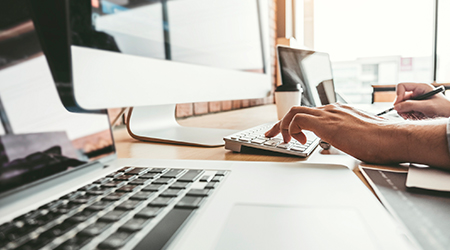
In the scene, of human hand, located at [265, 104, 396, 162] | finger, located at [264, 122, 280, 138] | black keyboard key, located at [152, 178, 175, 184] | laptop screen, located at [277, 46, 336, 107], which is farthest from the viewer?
laptop screen, located at [277, 46, 336, 107]

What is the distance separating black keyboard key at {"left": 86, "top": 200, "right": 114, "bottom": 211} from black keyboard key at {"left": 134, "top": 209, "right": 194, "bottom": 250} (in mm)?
48

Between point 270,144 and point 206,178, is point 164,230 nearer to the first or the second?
point 206,178

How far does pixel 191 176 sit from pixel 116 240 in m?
0.12

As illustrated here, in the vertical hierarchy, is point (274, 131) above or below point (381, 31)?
below

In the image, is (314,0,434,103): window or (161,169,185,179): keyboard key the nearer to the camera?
(161,169,185,179): keyboard key

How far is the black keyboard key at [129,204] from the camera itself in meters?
0.18

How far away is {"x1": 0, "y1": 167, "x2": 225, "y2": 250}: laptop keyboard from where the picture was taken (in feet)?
0.48

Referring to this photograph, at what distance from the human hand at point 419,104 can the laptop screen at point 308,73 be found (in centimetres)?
32

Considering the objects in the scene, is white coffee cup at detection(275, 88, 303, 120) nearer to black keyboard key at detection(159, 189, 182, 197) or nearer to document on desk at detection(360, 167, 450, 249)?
document on desk at detection(360, 167, 450, 249)

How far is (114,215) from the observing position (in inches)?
6.6

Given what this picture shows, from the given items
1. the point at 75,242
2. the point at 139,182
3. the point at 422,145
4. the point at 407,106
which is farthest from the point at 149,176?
the point at 407,106

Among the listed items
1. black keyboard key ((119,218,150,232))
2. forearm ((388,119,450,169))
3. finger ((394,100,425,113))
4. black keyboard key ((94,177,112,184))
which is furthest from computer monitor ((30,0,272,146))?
finger ((394,100,425,113))

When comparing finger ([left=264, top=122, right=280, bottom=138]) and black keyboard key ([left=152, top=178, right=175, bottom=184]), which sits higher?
black keyboard key ([left=152, top=178, right=175, bottom=184])

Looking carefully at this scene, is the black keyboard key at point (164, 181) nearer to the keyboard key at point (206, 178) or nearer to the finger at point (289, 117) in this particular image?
the keyboard key at point (206, 178)
